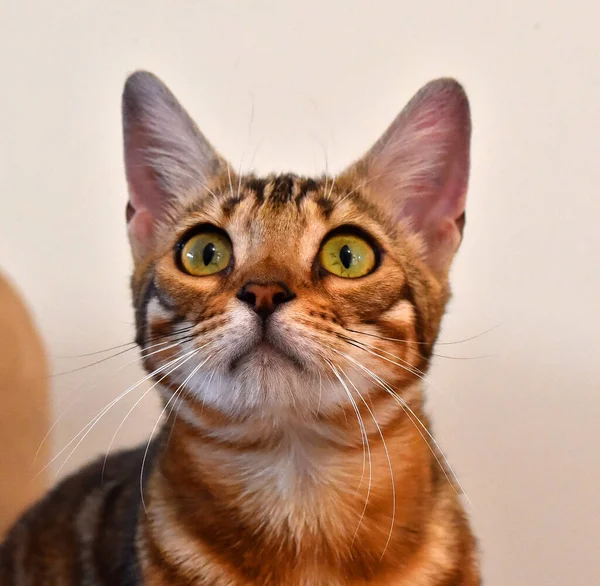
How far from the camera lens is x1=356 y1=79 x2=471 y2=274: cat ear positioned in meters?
0.76

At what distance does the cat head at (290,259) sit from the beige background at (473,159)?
0.16 meters

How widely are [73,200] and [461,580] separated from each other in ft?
2.62

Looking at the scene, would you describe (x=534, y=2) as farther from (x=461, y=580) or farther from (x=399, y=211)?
(x=461, y=580)

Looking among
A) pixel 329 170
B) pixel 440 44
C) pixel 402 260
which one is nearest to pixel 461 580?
pixel 402 260

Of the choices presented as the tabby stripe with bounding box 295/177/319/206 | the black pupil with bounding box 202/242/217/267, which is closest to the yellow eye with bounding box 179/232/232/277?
the black pupil with bounding box 202/242/217/267

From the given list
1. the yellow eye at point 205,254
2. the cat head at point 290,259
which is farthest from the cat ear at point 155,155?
the yellow eye at point 205,254

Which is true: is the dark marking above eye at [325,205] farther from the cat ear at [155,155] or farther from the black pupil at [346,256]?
the cat ear at [155,155]

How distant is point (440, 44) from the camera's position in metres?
0.93

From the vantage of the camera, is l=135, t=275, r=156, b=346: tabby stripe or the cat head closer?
the cat head

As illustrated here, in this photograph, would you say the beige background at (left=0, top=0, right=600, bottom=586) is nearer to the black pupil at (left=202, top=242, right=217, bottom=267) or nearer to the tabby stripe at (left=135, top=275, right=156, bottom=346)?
the tabby stripe at (left=135, top=275, right=156, bottom=346)

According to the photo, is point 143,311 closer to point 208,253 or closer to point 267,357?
point 208,253

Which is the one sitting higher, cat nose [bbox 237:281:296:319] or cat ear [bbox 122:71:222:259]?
cat ear [bbox 122:71:222:259]

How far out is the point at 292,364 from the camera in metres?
0.60

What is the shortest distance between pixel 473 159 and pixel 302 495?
1.88 feet
